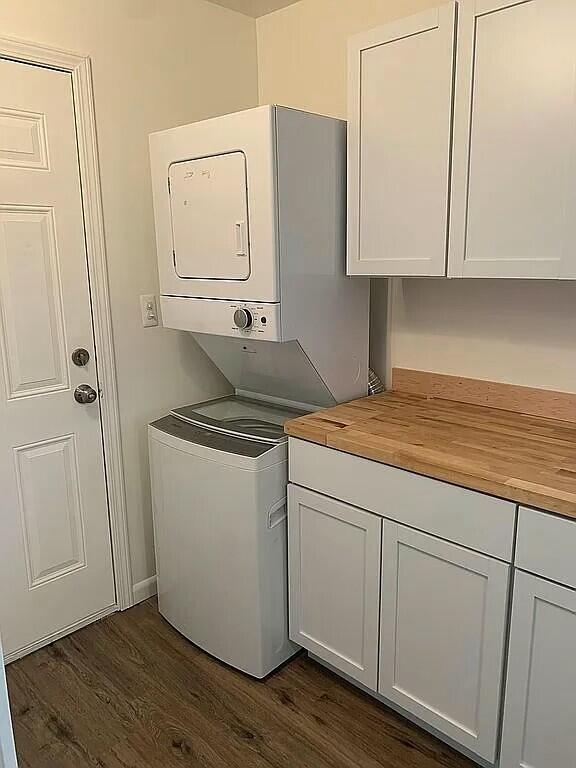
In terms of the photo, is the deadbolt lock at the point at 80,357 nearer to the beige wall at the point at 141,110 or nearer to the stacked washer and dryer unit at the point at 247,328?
the beige wall at the point at 141,110

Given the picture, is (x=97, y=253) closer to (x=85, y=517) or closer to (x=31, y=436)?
(x=31, y=436)

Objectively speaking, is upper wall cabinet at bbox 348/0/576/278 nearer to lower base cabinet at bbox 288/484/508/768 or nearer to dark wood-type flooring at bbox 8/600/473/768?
lower base cabinet at bbox 288/484/508/768

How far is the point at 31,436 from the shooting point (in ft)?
7.03

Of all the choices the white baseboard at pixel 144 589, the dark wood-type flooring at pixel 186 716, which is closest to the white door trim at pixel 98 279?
the white baseboard at pixel 144 589

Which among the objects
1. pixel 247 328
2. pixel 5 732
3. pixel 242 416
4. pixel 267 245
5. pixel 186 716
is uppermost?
pixel 267 245

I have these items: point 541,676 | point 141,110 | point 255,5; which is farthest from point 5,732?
point 255,5

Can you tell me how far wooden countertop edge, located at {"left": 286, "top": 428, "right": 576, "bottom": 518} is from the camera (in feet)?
4.48

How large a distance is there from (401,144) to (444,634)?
141 centimetres

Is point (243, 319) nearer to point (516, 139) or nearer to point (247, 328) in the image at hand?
point (247, 328)

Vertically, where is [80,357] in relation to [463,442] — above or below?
above

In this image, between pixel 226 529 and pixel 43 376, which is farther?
pixel 43 376

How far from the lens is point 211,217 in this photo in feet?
6.41

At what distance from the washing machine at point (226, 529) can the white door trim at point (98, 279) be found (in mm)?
194

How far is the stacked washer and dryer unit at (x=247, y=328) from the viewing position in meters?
1.84
